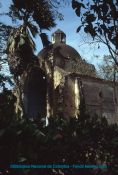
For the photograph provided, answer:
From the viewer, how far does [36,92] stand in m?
37.9

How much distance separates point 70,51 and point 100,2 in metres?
38.9

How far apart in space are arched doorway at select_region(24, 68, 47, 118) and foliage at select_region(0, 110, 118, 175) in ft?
96.0

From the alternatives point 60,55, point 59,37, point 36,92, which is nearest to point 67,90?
point 36,92

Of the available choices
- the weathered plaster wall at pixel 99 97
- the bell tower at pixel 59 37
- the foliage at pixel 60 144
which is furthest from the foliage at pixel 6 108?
the bell tower at pixel 59 37

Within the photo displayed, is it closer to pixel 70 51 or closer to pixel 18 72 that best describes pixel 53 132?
pixel 18 72

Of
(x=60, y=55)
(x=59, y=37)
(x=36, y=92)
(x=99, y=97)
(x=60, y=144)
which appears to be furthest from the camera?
(x=59, y=37)

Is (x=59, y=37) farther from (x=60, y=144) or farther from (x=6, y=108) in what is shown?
(x=60, y=144)

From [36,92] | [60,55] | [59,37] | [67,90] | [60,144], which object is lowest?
[60,144]

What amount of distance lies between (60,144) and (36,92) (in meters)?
32.7

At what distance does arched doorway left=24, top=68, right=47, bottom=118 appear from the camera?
3616cm

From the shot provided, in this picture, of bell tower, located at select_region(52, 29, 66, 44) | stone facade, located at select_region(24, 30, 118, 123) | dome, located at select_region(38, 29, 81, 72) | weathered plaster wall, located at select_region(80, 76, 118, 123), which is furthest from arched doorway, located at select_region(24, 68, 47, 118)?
bell tower, located at select_region(52, 29, 66, 44)

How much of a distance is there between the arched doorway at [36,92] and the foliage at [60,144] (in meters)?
29.3

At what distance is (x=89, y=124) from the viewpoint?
6.54 metres

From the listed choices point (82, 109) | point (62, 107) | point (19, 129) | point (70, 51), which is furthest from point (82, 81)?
point (19, 129)
